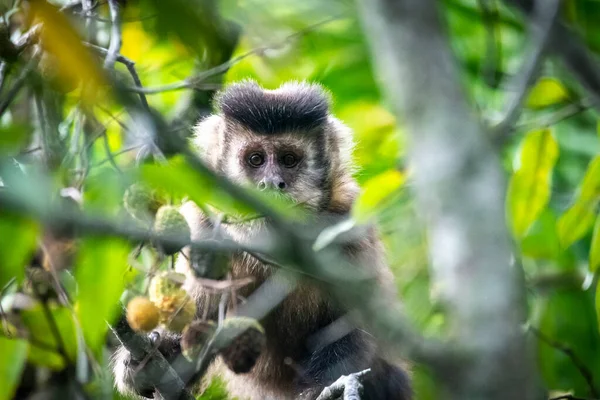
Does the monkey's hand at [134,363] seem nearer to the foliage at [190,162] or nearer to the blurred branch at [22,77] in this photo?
the foliage at [190,162]

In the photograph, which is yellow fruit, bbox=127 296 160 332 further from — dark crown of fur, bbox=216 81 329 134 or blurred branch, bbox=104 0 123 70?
dark crown of fur, bbox=216 81 329 134

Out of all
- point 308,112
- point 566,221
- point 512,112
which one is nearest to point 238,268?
point 308,112

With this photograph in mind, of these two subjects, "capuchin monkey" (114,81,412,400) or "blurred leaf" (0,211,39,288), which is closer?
"blurred leaf" (0,211,39,288)

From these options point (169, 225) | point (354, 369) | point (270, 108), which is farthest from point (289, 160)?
point (169, 225)

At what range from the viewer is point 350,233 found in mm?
3637

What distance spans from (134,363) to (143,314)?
3.57 feet

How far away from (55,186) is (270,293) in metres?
2.23

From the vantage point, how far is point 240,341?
7.12ft

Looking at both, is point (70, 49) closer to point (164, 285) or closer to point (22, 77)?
point (22, 77)

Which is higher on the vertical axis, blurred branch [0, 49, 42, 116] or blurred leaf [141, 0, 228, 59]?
blurred leaf [141, 0, 228, 59]

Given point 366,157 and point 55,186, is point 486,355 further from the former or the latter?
point 366,157

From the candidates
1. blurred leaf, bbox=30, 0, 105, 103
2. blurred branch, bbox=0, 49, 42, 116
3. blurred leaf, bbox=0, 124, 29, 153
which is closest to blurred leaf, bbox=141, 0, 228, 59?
blurred leaf, bbox=30, 0, 105, 103

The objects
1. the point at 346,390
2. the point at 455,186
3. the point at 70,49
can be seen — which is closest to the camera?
the point at 70,49

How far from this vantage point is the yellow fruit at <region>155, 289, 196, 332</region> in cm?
209
